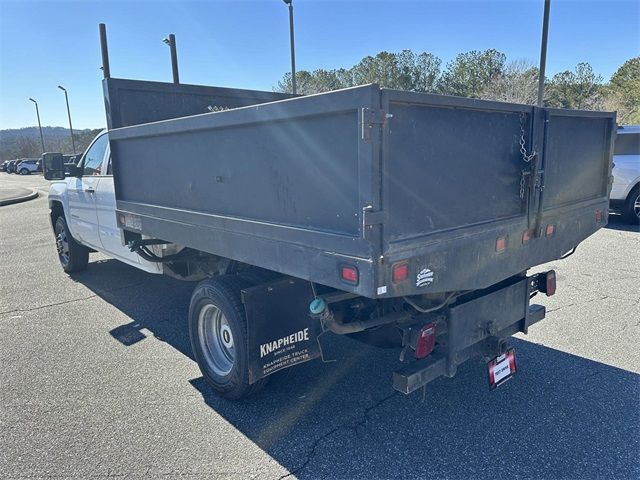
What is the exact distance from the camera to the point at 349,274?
7.41 ft

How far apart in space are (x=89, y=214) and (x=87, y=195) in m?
0.25

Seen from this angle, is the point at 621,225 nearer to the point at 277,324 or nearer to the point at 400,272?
the point at 277,324

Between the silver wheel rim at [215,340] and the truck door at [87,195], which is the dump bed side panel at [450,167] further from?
the truck door at [87,195]

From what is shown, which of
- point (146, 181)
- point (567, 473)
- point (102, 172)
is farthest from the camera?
point (102, 172)

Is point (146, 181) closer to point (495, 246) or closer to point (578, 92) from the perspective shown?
point (495, 246)

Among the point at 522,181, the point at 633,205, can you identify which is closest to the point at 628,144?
the point at 633,205

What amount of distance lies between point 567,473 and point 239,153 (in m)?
2.63

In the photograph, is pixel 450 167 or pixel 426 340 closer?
pixel 450 167

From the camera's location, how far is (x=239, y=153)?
2838mm

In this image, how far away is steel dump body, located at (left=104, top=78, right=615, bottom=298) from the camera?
2189mm

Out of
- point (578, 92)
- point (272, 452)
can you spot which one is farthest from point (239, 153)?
point (578, 92)

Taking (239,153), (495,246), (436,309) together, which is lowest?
(436,309)

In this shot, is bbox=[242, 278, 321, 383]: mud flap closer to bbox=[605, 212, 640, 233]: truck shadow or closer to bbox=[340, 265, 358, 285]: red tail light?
bbox=[340, 265, 358, 285]: red tail light

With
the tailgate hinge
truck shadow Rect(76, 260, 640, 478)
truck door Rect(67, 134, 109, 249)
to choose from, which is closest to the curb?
Result: truck door Rect(67, 134, 109, 249)
